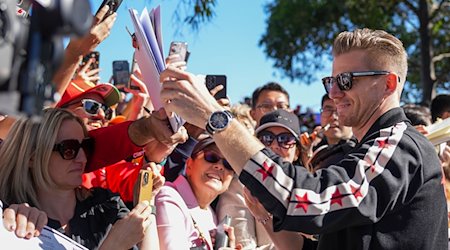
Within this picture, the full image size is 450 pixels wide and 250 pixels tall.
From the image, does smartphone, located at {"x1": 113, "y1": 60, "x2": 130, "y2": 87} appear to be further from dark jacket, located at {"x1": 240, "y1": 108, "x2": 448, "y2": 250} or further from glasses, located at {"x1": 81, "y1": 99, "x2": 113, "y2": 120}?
dark jacket, located at {"x1": 240, "y1": 108, "x2": 448, "y2": 250}

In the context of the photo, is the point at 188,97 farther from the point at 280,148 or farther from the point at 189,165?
the point at 280,148

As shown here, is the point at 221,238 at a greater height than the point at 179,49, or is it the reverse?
the point at 179,49

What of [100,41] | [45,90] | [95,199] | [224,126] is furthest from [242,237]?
[45,90]

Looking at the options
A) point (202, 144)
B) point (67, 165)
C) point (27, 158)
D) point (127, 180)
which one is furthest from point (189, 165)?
point (27, 158)

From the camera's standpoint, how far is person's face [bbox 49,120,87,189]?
9.96 ft

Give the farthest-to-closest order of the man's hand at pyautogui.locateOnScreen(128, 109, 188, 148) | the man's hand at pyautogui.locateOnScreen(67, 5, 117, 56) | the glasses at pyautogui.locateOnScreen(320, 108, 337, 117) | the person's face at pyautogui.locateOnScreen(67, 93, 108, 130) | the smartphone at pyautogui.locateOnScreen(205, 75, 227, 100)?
the glasses at pyautogui.locateOnScreen(320, 108, 337, 117)
the person's face at pyautogui.locateOnScreen(67, 93, 108, 130)
the smartphone at pyautogui.locateOnScreen(205, 75, 227, 100)
the man's hand at pyautogui.locateOnScreen(67, 5, 117, 56)
the man's hand at pyautogui.locateOnScreen(128, 109, 188, 148)

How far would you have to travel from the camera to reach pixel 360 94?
275cm

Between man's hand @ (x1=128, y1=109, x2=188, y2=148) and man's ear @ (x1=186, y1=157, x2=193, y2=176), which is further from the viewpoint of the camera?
man's ear @ (x1=186, y1=157, x2=193, y2=176)

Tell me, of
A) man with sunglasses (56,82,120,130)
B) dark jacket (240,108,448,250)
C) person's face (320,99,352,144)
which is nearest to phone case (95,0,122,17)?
man with sunglasses (56,82,120,130)

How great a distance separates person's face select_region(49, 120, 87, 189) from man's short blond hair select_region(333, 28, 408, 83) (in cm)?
131

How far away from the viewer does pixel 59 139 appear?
3.06m

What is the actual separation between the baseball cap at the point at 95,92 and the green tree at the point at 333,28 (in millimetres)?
13901

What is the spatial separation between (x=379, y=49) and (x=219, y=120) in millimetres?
813

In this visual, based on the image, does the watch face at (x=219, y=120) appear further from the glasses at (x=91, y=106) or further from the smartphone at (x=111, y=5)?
the glasses at (x=91, y=106)
